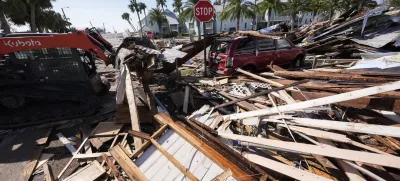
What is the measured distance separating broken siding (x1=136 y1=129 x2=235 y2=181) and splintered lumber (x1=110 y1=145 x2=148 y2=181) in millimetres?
131

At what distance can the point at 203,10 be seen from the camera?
6.68 meters

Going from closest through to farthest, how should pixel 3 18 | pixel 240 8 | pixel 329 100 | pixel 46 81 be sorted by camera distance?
pixel 329 100, pixel 46 81, pixel 3 18, pixel 240 8

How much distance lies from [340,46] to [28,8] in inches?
1207

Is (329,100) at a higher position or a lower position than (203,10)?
lower

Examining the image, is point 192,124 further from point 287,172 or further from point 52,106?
point 52,106

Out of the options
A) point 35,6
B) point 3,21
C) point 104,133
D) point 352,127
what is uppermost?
point 35,6

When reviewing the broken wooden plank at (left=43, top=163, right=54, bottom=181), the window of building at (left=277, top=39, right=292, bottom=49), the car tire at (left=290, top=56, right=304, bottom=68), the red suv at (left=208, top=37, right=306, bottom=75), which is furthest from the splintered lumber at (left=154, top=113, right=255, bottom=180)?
the car tire at (left=290, top=56, right=304, bottom=68)

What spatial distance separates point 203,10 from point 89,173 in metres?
6.19

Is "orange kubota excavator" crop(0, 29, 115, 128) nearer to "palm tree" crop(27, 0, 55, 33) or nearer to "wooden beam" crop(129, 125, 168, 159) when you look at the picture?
"wooden beam" crop(129, 125, 168, 159)

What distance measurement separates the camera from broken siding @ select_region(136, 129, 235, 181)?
2.37 meters

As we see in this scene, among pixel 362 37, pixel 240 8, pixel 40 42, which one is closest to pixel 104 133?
pixel 40 42

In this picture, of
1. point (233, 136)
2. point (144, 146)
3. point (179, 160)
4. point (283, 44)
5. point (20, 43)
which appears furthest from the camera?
point (283, 44)

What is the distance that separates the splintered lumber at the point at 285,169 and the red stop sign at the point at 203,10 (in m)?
5.52

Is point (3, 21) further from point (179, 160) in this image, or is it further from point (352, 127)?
point (352, 127)
